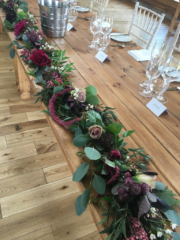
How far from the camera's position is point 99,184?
0.64 m

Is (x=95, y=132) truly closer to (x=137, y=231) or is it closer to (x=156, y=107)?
(x=137, y=231)

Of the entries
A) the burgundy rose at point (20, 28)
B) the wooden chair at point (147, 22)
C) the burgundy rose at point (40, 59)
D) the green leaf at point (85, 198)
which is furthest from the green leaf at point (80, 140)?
the wooden chair at point (147, 22)

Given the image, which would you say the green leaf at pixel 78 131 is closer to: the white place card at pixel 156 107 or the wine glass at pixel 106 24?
the white place card at pixel 156 107

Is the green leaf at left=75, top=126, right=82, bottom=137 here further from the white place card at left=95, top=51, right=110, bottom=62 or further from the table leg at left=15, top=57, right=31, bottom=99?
the table leg at left=15, top=57, right=31, bottom=99

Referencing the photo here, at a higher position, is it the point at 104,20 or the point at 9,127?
the point at 104,20

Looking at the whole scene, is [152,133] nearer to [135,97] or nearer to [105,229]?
[135,97]

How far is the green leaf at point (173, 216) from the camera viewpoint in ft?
1.96

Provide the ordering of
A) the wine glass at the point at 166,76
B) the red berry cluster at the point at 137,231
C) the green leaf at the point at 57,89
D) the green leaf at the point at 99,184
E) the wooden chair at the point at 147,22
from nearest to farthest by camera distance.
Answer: the red berry cluster at the point at 137,231 → the green leaf at the point at 99,184 → the green leaf at the point at 57,89 → the wine glass at the point at 166,76 → the wooden chair at the point at 147,22

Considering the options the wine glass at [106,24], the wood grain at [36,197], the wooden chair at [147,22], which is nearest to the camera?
the wood grain at [36,197]

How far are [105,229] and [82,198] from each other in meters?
0.11

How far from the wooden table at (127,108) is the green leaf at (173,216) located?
115 mm

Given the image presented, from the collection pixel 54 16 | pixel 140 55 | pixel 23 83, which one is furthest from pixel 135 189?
pixel 23 83

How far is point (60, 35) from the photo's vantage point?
164 centimetres

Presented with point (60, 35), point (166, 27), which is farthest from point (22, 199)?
point (166, 27)
